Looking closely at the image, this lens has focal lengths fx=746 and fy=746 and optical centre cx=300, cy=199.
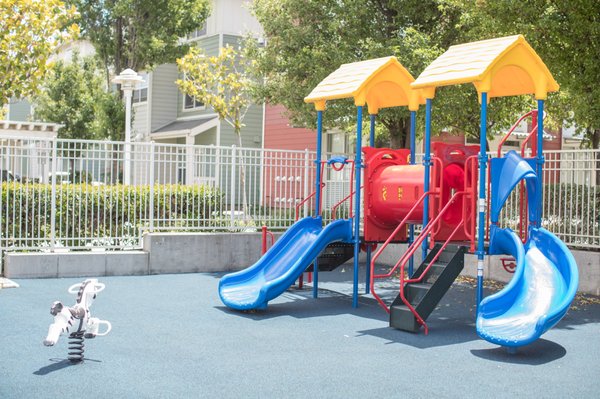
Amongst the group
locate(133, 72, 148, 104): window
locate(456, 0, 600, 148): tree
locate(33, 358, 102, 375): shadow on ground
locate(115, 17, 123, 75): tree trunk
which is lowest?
locate(33, 358, 102, 375): shadow on ground

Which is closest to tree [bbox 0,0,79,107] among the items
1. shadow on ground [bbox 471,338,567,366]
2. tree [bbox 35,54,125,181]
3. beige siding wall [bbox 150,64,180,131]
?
shadow on ground [bbox 471,338,567,366]

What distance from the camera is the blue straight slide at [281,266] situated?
33.5 ft

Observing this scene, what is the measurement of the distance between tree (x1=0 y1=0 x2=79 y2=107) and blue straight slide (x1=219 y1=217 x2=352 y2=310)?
6516 mm

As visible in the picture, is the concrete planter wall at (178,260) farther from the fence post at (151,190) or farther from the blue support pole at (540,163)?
the blue support pole at (540,163)

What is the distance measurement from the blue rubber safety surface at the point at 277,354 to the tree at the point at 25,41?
16.4 ft

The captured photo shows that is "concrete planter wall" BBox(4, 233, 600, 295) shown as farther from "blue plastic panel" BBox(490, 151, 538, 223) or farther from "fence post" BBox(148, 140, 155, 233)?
"blue plastic panel" BBox(490, 151, 538, 223)

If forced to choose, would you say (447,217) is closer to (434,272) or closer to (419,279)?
(434,272)

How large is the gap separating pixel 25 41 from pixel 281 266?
7.20 meters

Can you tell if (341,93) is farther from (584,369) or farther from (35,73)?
(35,73)

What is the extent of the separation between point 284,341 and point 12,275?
632 centimetres

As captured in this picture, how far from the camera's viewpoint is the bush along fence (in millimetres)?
12672

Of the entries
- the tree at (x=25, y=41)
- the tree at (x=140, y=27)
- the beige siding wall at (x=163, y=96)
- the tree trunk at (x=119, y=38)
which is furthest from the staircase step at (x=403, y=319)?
the beige siding wall at (x=163, y=96)

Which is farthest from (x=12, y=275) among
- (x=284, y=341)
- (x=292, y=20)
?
(x=292, y=20)

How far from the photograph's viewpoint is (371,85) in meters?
11.3
